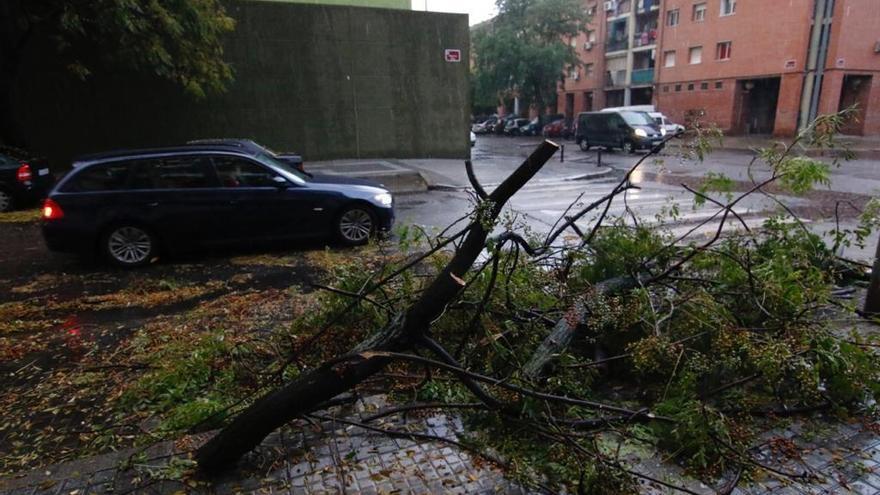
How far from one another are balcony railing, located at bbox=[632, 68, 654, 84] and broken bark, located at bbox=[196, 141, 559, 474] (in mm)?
45759

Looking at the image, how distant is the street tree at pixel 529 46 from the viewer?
44.4m

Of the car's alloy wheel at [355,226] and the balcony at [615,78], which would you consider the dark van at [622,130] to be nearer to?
the car's alloy wheel at [355,226]

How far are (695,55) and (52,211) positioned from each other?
41.9 m

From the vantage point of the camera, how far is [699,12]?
38.4 meters

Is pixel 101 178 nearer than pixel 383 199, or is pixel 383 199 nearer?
pixel 101 178

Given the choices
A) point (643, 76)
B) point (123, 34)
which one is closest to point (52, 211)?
point (123, 34)

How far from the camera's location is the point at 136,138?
57.6 feet

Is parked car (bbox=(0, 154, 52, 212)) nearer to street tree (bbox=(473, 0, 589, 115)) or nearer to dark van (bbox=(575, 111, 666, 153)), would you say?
dark van (bbox=(575, 111, 666, 153))

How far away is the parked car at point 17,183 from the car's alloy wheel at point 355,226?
7.89 m

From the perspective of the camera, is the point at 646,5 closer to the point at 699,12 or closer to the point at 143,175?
the point at 699,12

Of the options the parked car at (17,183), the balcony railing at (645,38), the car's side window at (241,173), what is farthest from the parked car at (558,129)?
the car's side window at (241,173)

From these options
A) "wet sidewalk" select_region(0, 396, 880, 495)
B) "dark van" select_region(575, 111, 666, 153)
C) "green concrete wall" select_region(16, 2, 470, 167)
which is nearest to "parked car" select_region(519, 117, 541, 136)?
"dark van" select_region(575, 111, 666, 153)

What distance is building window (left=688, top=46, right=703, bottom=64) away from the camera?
126 ft

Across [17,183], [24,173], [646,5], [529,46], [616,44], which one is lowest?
[17,183]
